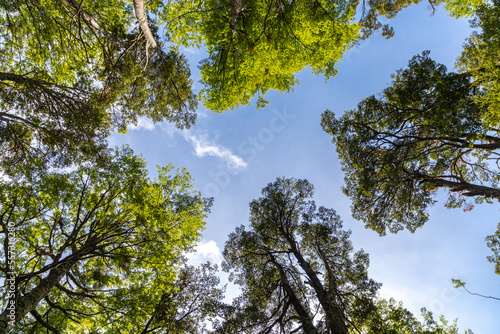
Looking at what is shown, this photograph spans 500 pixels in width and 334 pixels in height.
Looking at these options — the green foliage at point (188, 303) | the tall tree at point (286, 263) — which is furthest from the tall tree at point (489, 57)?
the green foliage at point (188, 303)

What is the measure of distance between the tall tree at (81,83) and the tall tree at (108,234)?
4.16 ft

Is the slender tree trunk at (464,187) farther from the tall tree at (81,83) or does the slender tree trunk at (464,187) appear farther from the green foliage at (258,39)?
the tall tree at (81,83)

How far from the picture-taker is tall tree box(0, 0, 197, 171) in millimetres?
7504

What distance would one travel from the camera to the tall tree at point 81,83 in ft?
24.6

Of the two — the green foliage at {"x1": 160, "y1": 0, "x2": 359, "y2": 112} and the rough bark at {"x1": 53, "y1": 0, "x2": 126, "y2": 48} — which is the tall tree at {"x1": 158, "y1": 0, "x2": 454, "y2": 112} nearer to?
the green foliage at {"x1": 160, "y1": 0, "x2": 359, "y2": 112}

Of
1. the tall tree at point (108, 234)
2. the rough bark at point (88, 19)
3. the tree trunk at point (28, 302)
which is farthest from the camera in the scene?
the tall tree at point (108, 234)

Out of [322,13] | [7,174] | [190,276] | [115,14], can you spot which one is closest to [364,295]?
[190,276]

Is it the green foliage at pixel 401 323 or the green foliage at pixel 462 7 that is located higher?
the green foliage at pixel 462 7

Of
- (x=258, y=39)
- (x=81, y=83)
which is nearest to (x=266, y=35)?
(x=258, y=39)

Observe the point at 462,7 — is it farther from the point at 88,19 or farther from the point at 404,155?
the point at 88,19

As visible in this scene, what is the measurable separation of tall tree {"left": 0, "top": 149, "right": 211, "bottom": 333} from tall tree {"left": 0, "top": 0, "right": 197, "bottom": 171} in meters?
1.27

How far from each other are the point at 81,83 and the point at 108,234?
19.2 ft

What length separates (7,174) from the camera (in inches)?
307

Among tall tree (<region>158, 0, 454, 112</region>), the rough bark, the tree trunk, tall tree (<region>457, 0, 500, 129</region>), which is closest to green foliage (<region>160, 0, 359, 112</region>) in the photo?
tall tree (<region>158, 0, 454, 112</region>)
